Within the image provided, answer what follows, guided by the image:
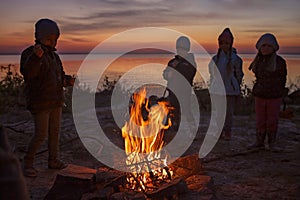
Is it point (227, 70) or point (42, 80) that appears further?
point (227, 70)

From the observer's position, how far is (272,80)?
6875 mm

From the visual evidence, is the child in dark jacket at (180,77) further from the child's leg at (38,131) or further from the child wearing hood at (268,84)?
the child's leg at (38,131)

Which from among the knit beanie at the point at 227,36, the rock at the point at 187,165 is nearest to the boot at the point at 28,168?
the rock at the point at 187,165

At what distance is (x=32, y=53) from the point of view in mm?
5137

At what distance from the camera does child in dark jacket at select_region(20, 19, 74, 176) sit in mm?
5199

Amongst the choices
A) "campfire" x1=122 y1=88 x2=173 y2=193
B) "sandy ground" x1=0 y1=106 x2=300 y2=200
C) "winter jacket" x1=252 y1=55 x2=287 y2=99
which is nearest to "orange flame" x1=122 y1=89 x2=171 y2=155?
"campfire" x1=122 y1=88 x2=173 y2=193

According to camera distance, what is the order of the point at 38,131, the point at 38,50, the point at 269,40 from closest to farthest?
the point at 38,50 < the point at 38,131 < the point at 269,40

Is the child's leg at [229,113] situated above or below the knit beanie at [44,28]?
below

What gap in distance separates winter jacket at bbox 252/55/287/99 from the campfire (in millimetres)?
1956

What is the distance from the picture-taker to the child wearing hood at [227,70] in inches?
299

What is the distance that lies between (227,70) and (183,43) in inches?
39.5

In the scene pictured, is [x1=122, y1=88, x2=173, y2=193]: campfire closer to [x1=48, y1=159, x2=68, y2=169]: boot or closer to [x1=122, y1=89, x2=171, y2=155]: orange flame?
[x1=122, y1=89, x2=171, y2=155]: orange flame

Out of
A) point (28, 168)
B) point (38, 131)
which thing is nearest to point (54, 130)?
point (38, 131)

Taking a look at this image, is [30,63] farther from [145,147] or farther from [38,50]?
[145,147]
